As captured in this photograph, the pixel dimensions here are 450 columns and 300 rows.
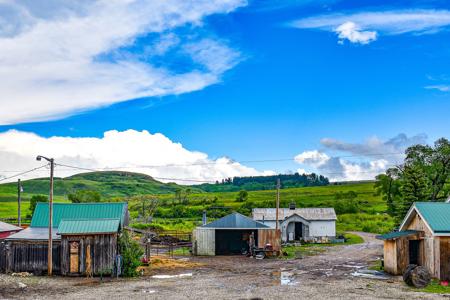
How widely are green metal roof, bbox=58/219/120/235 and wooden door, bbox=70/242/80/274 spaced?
3.10ft

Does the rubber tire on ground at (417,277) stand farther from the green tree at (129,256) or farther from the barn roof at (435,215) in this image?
the green tree at (129,256)

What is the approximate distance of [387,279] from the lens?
104 feet

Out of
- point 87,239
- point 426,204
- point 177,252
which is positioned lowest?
point 177,252

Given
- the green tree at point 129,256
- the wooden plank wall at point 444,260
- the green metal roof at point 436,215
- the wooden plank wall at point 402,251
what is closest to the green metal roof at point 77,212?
the green tree at point 129,256

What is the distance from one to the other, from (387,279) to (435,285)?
3097mm

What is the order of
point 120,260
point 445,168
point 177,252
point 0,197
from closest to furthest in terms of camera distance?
point 120,260 < point 177,252 < point 445,168 < point 0,197

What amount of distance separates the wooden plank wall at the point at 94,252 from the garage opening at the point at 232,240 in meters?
20.1

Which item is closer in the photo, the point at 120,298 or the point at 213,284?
the point at 120,298

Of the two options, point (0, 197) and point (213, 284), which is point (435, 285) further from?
point (0, 197)

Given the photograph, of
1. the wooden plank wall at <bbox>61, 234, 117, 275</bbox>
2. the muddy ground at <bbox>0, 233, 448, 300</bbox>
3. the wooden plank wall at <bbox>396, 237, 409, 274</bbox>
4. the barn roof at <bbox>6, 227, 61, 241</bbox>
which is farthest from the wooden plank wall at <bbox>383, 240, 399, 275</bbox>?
the barn roof at <bbox>6, 227, 61, 241</bbox>

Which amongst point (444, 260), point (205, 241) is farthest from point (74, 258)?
point (444, 260)

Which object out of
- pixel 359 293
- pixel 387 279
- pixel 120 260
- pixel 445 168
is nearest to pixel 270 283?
pixel 359 293

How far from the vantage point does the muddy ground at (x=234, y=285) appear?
26.0m

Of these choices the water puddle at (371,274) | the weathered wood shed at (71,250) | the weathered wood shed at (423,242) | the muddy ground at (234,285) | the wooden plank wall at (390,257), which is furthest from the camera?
the weathered wood shed at (71,250)
